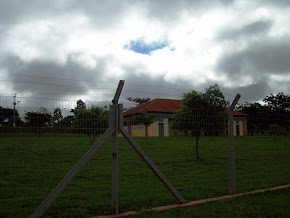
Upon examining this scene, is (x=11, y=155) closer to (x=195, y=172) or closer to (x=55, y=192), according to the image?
(x=55, y=192)

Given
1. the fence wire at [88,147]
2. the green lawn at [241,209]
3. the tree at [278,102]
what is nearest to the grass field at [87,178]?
the fence wire at [88,147]

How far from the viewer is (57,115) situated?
440 cm

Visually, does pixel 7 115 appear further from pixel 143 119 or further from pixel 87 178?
pixel 87 178

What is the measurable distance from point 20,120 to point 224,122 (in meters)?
4.56

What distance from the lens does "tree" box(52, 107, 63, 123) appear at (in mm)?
4379

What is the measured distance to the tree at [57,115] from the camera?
4379mm

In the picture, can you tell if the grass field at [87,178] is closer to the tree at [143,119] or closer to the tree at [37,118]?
the tree at [37,118]

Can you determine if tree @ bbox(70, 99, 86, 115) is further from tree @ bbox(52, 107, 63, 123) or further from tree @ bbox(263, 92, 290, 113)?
tree @ bbox(263, 92, 290, 113)

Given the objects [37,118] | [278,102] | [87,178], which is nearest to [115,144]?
[37,118]

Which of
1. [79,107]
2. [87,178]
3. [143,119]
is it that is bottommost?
[87,178]

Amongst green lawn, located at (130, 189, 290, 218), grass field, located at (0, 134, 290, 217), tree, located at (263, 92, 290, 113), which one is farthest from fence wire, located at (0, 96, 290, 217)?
tree, located at (263, 92, 290, 113)

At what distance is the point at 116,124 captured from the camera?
4.35 m

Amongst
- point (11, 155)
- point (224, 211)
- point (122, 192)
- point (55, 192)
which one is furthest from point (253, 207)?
point (11, 155)

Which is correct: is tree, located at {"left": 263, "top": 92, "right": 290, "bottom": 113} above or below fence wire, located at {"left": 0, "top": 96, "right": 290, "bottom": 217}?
above
